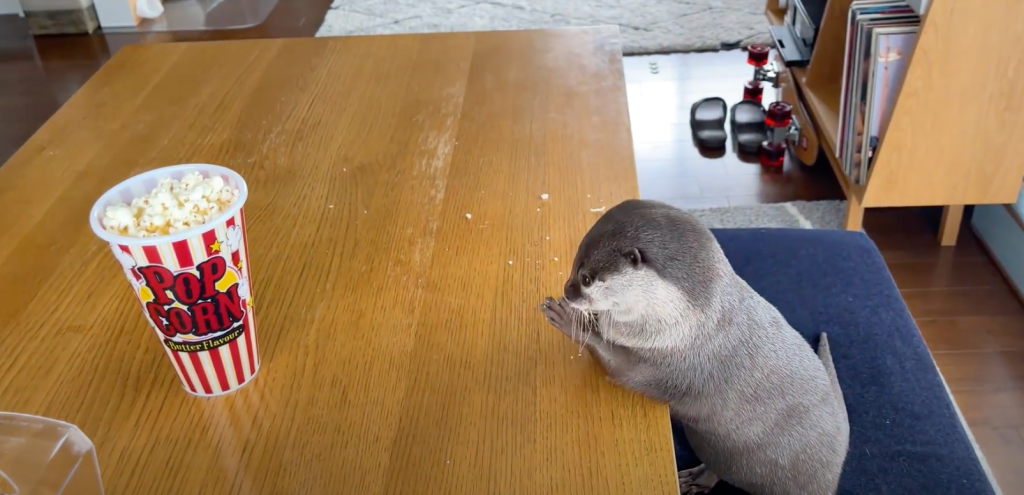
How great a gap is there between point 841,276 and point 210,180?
89 centimetres

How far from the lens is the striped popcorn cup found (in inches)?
24.5

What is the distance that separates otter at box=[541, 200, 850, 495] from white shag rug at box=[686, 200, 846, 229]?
3.46 feet

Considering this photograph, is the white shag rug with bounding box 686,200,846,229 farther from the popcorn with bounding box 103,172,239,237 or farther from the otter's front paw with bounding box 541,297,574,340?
the popcorn with bounding box 103,172,239,237

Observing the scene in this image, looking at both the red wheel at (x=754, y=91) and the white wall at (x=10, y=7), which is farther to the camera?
the white wall at (x=10, y=7)

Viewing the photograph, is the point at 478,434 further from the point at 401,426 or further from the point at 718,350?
the point at 718,350

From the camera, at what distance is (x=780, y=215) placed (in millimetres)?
2035

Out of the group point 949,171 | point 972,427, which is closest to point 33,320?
point 972,427

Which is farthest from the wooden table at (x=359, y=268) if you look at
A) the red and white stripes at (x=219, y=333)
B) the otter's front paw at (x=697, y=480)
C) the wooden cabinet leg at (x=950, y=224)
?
the wooden cabinet leg at (x=950, y=224)

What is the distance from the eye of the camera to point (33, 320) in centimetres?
82

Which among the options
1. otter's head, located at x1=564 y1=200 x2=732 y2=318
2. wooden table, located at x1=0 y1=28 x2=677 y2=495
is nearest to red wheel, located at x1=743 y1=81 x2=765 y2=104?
wooden table, located at x1=0 y1=28 x2=677 y2=495

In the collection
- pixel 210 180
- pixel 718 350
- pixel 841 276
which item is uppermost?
pixel 210 180

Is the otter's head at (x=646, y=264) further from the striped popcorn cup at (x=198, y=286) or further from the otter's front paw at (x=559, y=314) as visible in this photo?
the striped popcorn cup at (x=198, y=286)

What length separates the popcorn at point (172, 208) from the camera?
63 cm

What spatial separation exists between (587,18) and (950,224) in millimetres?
1653
